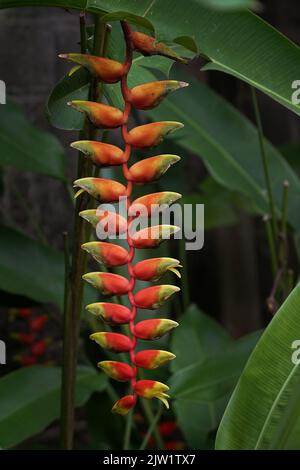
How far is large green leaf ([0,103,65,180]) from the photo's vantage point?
3.28 feet

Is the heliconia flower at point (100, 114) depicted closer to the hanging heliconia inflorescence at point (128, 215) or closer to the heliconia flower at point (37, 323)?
the hanging heliconia inflorescence at point (128, 215)

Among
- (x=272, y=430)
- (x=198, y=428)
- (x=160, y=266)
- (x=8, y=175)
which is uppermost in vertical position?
(x=8, y=175)

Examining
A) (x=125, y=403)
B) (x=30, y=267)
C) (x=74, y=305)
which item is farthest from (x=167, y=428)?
(x=125, y=403)

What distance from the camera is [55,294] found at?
0.99 m

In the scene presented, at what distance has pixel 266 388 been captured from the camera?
61cm

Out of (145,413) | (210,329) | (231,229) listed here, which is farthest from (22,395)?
(231,229)

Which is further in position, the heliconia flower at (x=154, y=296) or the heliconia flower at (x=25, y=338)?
the heliconia flower at (x=25, y=338)

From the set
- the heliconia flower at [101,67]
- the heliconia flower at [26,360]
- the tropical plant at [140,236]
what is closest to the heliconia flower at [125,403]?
the tropical plant at [140,236]

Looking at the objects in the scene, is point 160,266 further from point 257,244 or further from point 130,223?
point 257,244

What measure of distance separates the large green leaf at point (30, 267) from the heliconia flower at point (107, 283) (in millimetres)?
413

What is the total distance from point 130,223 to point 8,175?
0.87m

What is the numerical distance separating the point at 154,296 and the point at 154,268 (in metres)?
0.02

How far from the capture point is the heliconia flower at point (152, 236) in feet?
1.77

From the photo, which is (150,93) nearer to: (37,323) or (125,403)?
(125,403)
